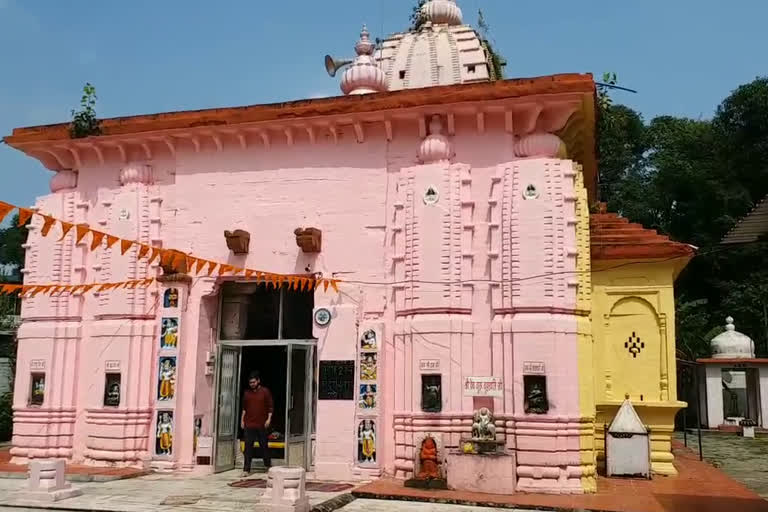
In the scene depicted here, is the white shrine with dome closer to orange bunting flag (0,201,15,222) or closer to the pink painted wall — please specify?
the pink painted wall

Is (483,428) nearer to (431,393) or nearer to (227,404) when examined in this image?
(431,393)

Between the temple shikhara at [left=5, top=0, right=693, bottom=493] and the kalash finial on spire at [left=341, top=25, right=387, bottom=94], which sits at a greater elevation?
the kalash finial on spire at [left=341, top=25, right=387, bottom=94]

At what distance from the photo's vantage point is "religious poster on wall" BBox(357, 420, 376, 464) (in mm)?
10773

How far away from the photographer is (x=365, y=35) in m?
15.0

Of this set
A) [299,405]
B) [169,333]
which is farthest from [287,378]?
[169,333]

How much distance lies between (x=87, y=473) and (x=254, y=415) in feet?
8.29

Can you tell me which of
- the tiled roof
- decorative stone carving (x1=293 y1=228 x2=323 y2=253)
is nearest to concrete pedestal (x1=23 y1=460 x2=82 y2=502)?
decorative stone carving (x1=293 y1=228 x2=323 y2=253)

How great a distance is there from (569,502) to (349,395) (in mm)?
3454

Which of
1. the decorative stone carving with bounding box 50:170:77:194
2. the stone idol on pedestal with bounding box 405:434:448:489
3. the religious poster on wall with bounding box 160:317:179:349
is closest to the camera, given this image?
the stone idol on pedestal with bounding box 405:434:448:489

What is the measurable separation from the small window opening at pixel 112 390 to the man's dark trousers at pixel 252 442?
2197 mm

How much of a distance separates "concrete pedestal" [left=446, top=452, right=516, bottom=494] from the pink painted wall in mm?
453

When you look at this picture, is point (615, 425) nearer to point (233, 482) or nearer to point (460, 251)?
point (460, 251)

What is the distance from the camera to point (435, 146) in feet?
36.9

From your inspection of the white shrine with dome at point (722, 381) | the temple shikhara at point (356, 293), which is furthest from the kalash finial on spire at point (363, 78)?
the white shrine with dome at point (722, 381)
